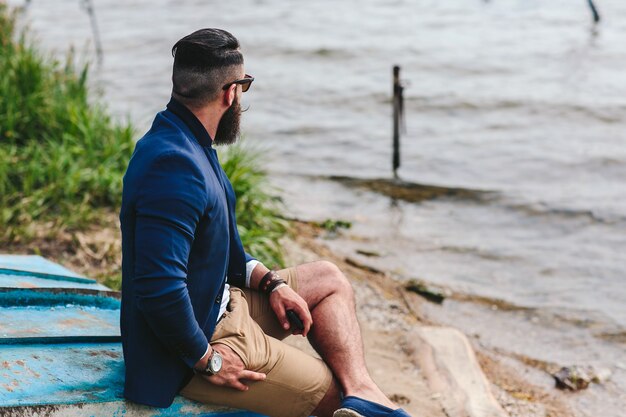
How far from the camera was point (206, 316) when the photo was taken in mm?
2926

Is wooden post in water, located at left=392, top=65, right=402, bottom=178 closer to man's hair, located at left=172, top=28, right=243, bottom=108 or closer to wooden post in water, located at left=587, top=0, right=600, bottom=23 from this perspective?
man's hair, located at left=172, top=28, right=243, bottom=108

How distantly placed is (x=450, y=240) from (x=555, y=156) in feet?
10.1

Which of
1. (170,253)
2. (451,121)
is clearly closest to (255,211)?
(170,253)

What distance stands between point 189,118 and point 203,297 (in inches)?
24.6

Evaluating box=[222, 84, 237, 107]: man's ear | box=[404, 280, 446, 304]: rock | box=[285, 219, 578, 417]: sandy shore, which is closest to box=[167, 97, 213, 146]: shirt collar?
box=[222, 84, 237, 107]: man's ear

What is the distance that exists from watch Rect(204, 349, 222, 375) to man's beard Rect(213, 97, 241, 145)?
31.1 inches

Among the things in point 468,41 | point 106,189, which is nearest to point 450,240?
point 106,189

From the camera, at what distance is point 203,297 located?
2.89m

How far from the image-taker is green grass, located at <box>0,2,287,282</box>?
5.92 meters

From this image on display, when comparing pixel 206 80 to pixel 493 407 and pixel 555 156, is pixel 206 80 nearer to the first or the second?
pixel 493 407

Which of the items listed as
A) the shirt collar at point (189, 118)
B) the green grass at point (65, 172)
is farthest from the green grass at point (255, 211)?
the shirt collar at point (189, 118)

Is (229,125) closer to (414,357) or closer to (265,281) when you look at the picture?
(265,281)

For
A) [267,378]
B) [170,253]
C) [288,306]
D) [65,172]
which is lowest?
[65,172]

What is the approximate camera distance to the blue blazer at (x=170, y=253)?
2598 mm
